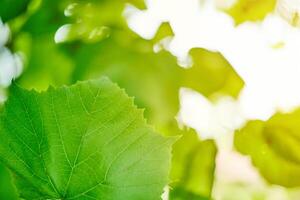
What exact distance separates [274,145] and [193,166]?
0.30 feet

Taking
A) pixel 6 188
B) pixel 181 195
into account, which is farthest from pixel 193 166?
pixel 6 188

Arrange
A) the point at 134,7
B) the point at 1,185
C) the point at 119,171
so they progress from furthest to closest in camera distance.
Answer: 1. the point at 134,7
2. the point at 1,185
3. the point at 119,171

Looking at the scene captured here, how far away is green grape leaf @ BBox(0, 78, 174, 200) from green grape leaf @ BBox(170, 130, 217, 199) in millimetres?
185

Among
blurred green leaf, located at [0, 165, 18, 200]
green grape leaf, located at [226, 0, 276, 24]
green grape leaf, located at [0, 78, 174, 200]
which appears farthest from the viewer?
green grape leaf, located at [226, 0, 276, 24]

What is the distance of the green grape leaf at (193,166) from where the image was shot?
437mm

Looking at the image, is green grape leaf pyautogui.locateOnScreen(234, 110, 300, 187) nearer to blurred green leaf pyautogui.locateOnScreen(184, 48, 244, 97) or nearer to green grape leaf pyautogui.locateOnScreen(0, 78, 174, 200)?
blurred green leaf pyautogui.locateOnScreen(184, 48, 244, 97)

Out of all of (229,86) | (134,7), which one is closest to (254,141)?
(229,86)

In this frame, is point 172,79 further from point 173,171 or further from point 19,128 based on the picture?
point 19,128

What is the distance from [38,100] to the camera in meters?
0.26

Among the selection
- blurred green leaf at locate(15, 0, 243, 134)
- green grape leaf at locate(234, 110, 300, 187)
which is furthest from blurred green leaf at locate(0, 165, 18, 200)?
green grape leaf at locate(234, 110, 300, 187)

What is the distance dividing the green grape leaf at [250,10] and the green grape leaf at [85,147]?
0.29 meters

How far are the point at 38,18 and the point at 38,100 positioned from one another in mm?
249

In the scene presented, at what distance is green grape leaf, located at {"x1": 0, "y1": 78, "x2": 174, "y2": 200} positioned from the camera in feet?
0.80

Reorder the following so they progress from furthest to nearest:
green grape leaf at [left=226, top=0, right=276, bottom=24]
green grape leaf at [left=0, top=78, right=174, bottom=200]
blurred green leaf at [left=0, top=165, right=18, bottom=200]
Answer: green grape leaf at [left=226, top=0, right=276, bottom=24]
blurred green leaf at [left=0, top=165, right=18, bottom=200]
green grape leaf at [left=0, top=78, right=174, bottom=200]
